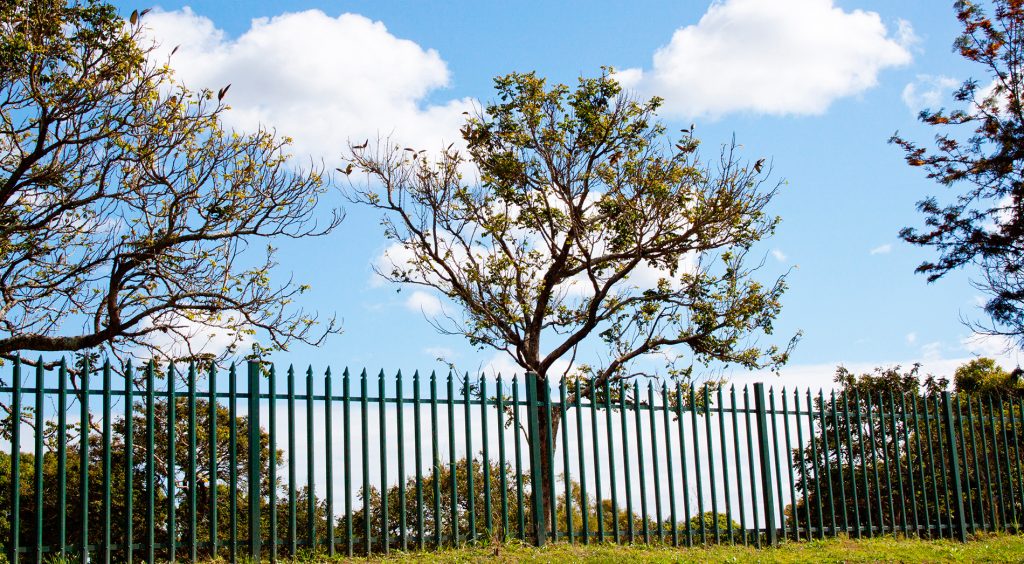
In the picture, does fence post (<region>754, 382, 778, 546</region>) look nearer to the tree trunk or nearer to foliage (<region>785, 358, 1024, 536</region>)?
foliage (<region>785, 358, 1024, 536</region>)

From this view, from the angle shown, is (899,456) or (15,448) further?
(899,456)

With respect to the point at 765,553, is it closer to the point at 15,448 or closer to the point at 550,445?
the point at 550,445

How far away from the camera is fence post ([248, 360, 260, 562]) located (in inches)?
360

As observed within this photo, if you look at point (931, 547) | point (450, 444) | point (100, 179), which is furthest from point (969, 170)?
point (100, 179)

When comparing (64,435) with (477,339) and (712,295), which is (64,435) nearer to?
(477,339)

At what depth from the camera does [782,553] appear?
11.3 metres

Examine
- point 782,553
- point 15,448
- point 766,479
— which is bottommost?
point 782,553

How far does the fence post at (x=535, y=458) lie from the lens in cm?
1054

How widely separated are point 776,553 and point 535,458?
10.4 ft

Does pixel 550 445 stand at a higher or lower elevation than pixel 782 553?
higher

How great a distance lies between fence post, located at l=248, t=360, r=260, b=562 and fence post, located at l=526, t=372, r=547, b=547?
3008 mm

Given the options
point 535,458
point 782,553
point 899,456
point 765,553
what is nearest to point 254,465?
point 535,458

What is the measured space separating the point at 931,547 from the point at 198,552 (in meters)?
9.16

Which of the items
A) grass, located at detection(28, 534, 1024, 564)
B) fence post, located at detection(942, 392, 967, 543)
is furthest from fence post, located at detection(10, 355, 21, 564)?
fence post, located at detection(942, 392, 967, 543)
